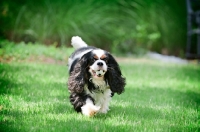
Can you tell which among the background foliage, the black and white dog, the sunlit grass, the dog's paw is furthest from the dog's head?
the background foliage

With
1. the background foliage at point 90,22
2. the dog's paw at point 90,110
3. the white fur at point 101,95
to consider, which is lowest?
the dog's paw at point 90,110

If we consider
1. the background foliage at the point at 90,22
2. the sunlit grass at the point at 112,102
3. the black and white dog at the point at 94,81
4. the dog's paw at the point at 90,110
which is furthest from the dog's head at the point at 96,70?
the background foliage at the point at 90,22

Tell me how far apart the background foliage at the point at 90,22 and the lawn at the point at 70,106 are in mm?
1530

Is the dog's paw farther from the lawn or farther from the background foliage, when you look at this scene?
the background foliage

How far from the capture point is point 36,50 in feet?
29.1

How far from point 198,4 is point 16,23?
194 inches

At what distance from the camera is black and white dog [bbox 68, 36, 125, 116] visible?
14.0 feet

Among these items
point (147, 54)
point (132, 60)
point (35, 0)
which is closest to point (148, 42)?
point (147, 54)

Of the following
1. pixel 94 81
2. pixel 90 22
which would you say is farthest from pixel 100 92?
pixel 90 22

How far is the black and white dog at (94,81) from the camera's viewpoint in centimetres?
427

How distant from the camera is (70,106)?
15.8 ft

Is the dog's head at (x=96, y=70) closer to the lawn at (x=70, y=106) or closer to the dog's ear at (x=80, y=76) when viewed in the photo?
the dog's ear at (x=80, y=76)

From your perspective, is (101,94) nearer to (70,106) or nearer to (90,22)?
(70,106)

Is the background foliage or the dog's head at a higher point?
the background foliage
